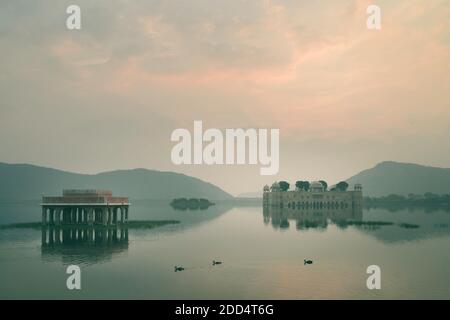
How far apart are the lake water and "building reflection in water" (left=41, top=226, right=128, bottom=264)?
0.55ft

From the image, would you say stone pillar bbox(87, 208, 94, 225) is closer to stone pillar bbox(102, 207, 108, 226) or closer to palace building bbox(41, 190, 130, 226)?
palace building bbox(41, 190, 130, 226)

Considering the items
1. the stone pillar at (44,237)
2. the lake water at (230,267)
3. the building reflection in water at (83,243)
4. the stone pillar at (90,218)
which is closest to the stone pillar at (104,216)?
the building reflection in water at (83,243)

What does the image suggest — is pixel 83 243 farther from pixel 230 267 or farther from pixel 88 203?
pixel 230 267

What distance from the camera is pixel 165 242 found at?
3438 inches

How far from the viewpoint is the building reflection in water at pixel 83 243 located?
2665 inches

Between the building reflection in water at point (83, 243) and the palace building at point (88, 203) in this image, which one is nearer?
the building reflection in water at point (83, 243)

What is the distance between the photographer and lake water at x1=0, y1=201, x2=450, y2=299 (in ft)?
159

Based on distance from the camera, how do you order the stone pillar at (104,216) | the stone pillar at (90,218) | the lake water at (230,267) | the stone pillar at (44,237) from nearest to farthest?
1. the lake water at (230,267)
2. the stone pillar at (44,237)
3. the stone pillar at (104,216)
4. the stone pillar at (90,218)

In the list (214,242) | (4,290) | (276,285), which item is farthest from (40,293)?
(214,242)

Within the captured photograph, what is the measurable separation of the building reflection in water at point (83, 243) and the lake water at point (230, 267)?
0.55ft

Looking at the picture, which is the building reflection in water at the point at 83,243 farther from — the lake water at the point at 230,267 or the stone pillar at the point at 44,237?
the lake water at the point at 230,267

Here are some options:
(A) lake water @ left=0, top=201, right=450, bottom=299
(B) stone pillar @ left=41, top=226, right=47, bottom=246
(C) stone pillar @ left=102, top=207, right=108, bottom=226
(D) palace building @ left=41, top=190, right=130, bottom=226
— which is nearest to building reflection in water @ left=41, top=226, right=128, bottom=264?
(B) stone pillar @ left=41, top=226, right=47, bottom=246

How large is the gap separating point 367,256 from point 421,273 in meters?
14.5

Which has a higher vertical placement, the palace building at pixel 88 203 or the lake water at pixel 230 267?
the palace building at pixel 88 203
